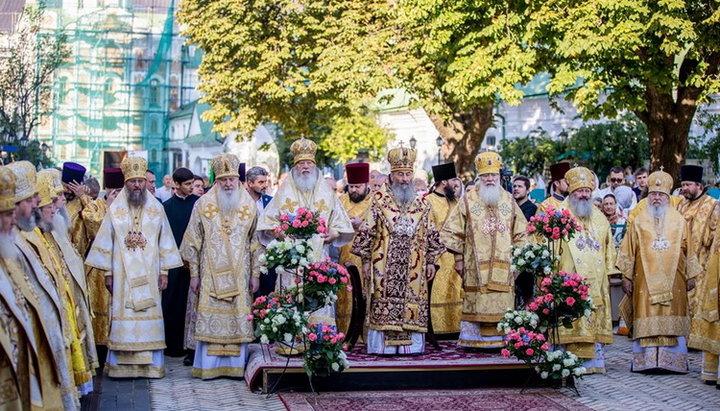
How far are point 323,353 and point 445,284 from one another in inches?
132

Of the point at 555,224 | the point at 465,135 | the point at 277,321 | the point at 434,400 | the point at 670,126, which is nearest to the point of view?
the point at 277,321

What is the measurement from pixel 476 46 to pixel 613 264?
11.6 metres

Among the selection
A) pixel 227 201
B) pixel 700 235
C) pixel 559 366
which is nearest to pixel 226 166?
pixel 227 201

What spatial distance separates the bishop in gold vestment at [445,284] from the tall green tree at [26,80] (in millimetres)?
16661

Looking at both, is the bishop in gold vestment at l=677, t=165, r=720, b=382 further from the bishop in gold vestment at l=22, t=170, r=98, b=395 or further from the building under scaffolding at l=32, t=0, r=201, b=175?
the building under scaffolding at l=32, t=0, r=201, b=175

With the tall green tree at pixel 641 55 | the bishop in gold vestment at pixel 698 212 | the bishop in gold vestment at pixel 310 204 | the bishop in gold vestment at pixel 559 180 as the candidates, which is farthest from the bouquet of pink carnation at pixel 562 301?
the tall green tree at pixel 641 55

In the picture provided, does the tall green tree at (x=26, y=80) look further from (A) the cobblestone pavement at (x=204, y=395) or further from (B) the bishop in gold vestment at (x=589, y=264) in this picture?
(B) the bishop in gold vestment at (x=589, y=264)

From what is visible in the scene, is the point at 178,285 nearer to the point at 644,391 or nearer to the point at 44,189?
the point at 44,189

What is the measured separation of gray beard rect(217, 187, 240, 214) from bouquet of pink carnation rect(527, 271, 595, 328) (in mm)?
3119

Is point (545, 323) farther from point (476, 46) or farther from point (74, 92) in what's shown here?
point (74, 92)

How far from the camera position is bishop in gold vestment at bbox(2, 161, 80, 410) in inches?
245

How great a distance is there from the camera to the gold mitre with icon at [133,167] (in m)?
10.4

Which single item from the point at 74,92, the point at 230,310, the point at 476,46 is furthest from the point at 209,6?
the point at 230,310

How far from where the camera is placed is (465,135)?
26.8 metres
